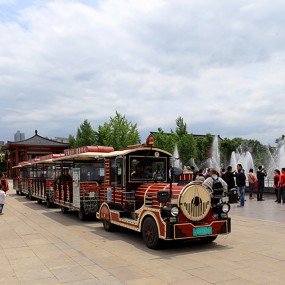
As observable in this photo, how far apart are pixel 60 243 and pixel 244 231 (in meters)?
4.88

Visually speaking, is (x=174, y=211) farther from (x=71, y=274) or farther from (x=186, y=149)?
(x=186, y=149)

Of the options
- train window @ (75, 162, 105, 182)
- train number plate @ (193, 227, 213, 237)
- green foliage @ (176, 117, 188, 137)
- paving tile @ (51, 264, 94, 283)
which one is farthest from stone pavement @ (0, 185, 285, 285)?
green foliage @ (176, 117, 188, 137)

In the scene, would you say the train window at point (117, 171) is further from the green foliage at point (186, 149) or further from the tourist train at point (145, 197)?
the green foliage at point (186, 149)

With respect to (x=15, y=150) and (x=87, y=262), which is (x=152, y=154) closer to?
(x=87, y=262)

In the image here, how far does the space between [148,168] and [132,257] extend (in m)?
3.19

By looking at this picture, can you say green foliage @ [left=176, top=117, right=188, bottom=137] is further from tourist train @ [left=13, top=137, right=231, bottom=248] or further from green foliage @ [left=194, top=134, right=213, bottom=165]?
tourist train @ [left=13, top=137, right=231, bottom=248]

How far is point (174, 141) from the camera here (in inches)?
2013

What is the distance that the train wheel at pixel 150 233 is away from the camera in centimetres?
791

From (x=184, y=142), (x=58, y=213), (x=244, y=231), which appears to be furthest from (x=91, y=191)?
(x=184, y=142)

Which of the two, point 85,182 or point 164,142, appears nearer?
point 85,182

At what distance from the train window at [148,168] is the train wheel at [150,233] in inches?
71.1

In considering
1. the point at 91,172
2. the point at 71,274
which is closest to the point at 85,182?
the point at 91,172

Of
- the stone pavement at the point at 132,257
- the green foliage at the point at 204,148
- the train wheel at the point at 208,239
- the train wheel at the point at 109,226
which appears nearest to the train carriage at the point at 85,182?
the stone pavement at the point at 132,257

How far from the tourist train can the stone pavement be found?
451 millimetres
